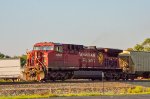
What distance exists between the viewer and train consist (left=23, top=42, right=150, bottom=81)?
131 feet

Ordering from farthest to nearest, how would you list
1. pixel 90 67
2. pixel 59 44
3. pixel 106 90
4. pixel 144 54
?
pixel 144 54, pixel 90 67, pixel 59 44, pixel 106 90

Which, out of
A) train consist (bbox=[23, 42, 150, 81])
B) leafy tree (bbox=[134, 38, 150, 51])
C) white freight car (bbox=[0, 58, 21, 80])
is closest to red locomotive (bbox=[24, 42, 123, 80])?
train consist (bbox=[23, 42, 150, 81])

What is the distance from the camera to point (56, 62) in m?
40.5

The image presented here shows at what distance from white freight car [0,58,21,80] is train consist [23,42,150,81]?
1295 cm

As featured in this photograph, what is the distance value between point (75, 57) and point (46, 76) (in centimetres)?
549

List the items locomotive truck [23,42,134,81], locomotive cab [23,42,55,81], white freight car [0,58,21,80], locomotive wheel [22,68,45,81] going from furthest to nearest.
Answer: white freight car [0,58,21,80], locomotive truck [23,42,134,81], locomotive cab [23,42,55,81], locomotive wheel [22,68,45,81]

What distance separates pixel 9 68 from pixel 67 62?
15784 mm

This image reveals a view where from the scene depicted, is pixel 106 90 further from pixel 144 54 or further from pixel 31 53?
pixel 144 54

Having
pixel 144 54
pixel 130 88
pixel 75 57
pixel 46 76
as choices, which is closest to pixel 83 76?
pixel 75 57

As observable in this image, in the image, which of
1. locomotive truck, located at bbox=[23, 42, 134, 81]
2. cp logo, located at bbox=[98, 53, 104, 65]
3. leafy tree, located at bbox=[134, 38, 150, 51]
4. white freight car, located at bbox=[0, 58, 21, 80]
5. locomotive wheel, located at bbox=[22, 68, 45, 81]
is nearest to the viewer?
locomotive wheel, located at bbox=[22, 68, 45, 81]

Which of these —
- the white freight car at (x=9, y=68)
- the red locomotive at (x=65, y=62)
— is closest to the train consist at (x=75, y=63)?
the red locomotive at (x=65, y=62)

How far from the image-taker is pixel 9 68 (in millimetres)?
55250

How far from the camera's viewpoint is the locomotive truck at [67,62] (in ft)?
130

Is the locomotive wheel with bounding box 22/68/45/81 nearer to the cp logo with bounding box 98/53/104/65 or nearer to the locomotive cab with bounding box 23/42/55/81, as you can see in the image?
the locomotive cab with bounding box 23/42/55/81
